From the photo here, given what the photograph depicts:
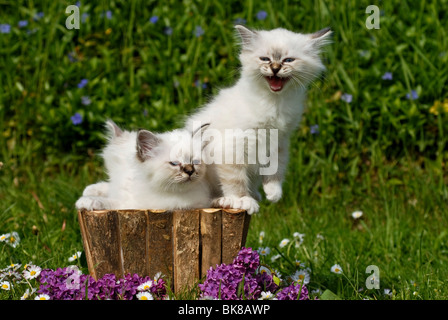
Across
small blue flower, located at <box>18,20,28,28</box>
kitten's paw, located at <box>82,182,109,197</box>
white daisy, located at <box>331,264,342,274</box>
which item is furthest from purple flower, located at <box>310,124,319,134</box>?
small blue flower, located at <box>18,20,28,28</box>

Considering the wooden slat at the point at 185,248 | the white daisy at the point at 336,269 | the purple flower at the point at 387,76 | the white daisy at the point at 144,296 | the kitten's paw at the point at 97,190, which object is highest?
the purple flower at the point at 387,76

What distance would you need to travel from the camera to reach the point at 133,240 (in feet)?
10.7

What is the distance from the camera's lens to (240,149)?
3.31 meters

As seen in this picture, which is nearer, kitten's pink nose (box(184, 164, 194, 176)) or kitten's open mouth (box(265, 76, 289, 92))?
kitten's pink nose (box(184, 164, 194, 176))

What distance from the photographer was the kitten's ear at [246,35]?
11.2ft

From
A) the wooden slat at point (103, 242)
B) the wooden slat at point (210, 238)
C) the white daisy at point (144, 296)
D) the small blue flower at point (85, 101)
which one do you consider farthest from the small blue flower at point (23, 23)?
the white daisy at point (144, 296)

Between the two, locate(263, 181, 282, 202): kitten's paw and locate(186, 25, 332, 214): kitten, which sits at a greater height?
locate(186, 25, 332, 214): kitten

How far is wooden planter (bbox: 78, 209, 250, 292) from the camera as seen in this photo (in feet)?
10.6

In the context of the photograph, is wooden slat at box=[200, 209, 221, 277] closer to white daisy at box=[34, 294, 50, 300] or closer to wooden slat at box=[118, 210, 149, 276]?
wooden slat at box=[118, 210, 149, 276]

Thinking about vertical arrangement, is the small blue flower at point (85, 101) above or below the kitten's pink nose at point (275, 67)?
below

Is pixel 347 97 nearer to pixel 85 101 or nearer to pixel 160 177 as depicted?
pixel 85 101

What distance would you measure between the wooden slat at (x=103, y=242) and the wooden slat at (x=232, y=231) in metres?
0.63

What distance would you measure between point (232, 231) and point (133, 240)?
1.92 ft

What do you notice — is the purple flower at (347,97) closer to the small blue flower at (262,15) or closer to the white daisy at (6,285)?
the small blue flower at (262,15)
